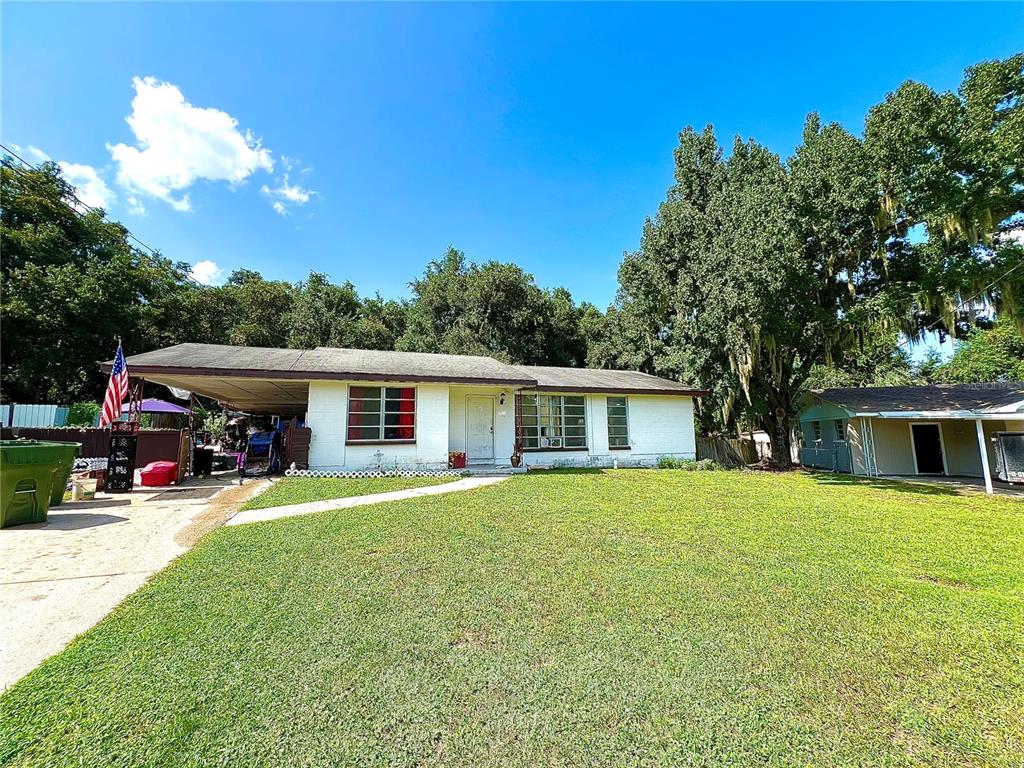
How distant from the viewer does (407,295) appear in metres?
34.9

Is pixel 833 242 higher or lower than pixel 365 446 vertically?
higher

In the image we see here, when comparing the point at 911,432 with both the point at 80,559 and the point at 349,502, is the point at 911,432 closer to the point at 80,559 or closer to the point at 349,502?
the point at 349,502

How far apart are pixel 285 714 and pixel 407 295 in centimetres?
3485

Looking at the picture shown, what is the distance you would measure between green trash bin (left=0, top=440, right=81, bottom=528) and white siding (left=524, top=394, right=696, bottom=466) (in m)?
11.1

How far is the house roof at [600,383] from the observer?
1444cm

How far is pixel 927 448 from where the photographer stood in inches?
582

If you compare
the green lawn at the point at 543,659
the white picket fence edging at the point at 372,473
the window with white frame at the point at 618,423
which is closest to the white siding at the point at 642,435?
the window with white frame at the point at 618,423

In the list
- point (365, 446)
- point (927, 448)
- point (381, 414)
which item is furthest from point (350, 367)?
point (927, 448)

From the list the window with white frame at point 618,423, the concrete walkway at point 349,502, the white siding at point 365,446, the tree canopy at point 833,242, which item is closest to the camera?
the concrete walkway at point 349,502

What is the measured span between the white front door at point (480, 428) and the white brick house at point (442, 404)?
33 millimetres

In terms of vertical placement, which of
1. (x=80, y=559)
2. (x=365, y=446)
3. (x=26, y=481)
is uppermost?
(x=365, y=446)

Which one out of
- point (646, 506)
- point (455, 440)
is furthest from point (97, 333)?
point (646, 506)

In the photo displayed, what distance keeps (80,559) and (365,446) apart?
6.91 meters

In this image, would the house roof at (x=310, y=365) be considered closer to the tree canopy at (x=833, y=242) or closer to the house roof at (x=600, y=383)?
the house roof at (x=600, y=383)
